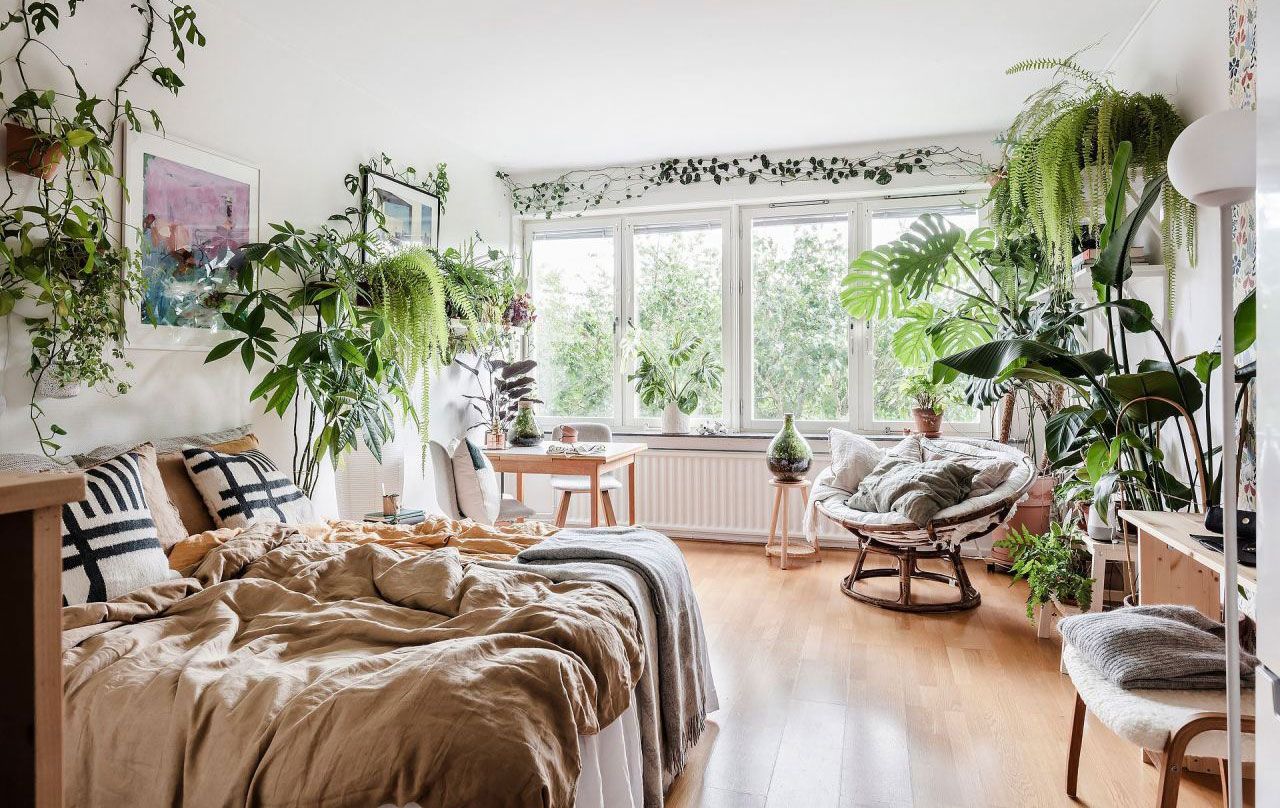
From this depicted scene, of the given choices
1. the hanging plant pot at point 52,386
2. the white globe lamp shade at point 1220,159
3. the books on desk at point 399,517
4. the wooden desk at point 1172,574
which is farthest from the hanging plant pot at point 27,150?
the wooden desk at point 1172,574

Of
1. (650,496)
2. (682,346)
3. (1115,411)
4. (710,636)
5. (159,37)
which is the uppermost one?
(159,37)

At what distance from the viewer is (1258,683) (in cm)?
78

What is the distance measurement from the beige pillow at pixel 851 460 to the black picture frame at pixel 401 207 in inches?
99.8

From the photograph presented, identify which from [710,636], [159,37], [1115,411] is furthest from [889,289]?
[159,37]

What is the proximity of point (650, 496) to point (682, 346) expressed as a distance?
102 centimetres

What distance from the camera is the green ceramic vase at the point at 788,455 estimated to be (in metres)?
4.24

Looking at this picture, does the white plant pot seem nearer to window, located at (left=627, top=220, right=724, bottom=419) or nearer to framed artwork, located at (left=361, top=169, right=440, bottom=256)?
window, located at (left=627, top=220, right=724, bottom=419)

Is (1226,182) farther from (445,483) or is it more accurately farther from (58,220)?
(445,483)

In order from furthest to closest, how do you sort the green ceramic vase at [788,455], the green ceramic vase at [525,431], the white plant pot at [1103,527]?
the green ceramic vase at [788,455], the green ceramic vase at [525,431], the white plant pot at [1103,527]

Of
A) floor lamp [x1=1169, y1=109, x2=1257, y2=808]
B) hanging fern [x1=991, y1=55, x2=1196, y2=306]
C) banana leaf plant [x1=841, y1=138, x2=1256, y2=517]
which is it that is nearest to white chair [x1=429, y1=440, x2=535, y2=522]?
banana leaf plant [x1=841, y1=138, x2=1256, y2=517]

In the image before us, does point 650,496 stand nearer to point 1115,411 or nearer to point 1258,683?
point 1115,411

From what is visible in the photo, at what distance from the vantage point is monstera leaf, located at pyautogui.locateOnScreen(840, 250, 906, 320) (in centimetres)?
405

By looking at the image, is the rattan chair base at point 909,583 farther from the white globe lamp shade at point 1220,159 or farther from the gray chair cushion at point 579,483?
the white globe lamp shade at point 1220,159

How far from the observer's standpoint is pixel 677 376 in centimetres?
511
